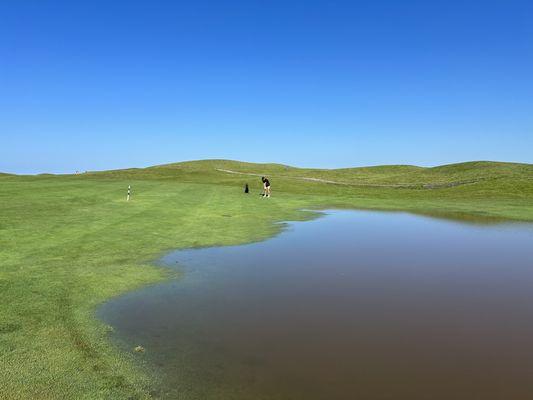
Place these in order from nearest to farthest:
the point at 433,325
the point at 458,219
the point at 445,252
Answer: the point at 433,325 < the point at 445,252 < the point at 458,219

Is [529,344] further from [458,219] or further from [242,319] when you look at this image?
[458,219]

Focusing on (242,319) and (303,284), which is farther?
(303,284)

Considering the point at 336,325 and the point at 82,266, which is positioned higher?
the point at 82,266

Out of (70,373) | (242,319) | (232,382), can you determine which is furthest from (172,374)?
(242,319)

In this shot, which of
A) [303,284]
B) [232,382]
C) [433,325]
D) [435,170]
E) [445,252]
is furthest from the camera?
[435,170]

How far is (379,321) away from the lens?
10.2 meters

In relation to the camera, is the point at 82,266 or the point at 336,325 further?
the point at 82,266

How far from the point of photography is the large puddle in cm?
725

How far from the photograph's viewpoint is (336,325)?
32.4ft

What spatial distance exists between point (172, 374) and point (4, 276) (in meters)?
7.85

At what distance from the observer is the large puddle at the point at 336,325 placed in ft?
23.8

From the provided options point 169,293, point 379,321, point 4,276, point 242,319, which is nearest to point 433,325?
point 379,321

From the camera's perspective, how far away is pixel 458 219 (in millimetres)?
32344

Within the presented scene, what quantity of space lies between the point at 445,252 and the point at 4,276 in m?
16.8
